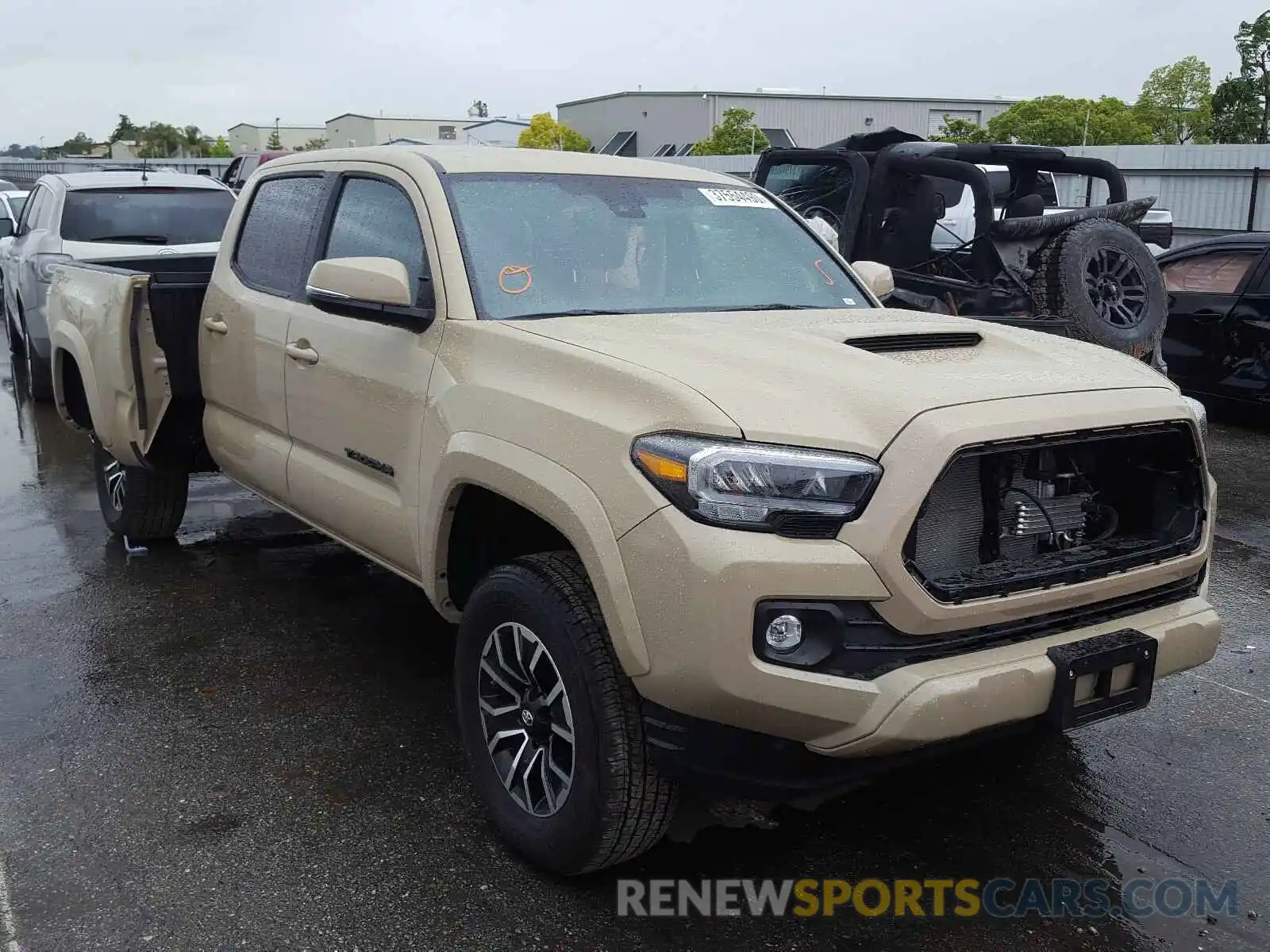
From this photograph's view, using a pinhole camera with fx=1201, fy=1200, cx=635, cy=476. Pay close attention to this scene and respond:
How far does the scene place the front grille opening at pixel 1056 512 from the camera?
279cm

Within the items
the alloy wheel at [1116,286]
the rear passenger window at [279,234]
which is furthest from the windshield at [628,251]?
the alloy wheel at [1116,286]

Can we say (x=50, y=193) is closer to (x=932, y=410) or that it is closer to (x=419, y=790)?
(x=419, y=790)

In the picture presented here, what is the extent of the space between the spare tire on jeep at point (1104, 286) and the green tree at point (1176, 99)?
58.8 metres

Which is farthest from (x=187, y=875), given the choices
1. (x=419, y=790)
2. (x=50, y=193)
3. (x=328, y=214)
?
(x=50, y=193)

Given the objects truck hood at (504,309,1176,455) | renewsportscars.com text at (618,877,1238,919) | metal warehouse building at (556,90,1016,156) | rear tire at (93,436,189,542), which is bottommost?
renewsportscars.com text at (618,877,1238,919)

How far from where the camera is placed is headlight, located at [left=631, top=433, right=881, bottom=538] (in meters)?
2.64

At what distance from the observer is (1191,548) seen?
10.4 ft

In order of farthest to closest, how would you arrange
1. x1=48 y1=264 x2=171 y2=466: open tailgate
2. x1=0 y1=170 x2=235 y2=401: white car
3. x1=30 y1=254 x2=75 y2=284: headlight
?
x1=0 y1=170 x2=235 y2=401: white car < x1=30 y1=254 x2=75 y2=284: headlight < x1=48 y1=264 x2=171 y2=466: open tailgate

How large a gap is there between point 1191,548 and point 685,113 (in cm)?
6684

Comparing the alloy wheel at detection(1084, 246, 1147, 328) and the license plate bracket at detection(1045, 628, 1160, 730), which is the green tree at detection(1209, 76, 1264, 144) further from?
the license plate bracket at detection(1045, 628, 1160, 730)

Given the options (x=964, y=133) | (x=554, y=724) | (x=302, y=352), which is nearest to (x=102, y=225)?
(x=302, y=352)

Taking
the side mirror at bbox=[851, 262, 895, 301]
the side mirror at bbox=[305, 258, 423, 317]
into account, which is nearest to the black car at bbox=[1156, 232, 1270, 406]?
the side mirror at bbox=[851, 262, 895, 301]

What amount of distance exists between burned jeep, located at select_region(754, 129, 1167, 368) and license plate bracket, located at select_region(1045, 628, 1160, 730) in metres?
4.02

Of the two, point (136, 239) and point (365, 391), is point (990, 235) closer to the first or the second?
point (365, 391)
